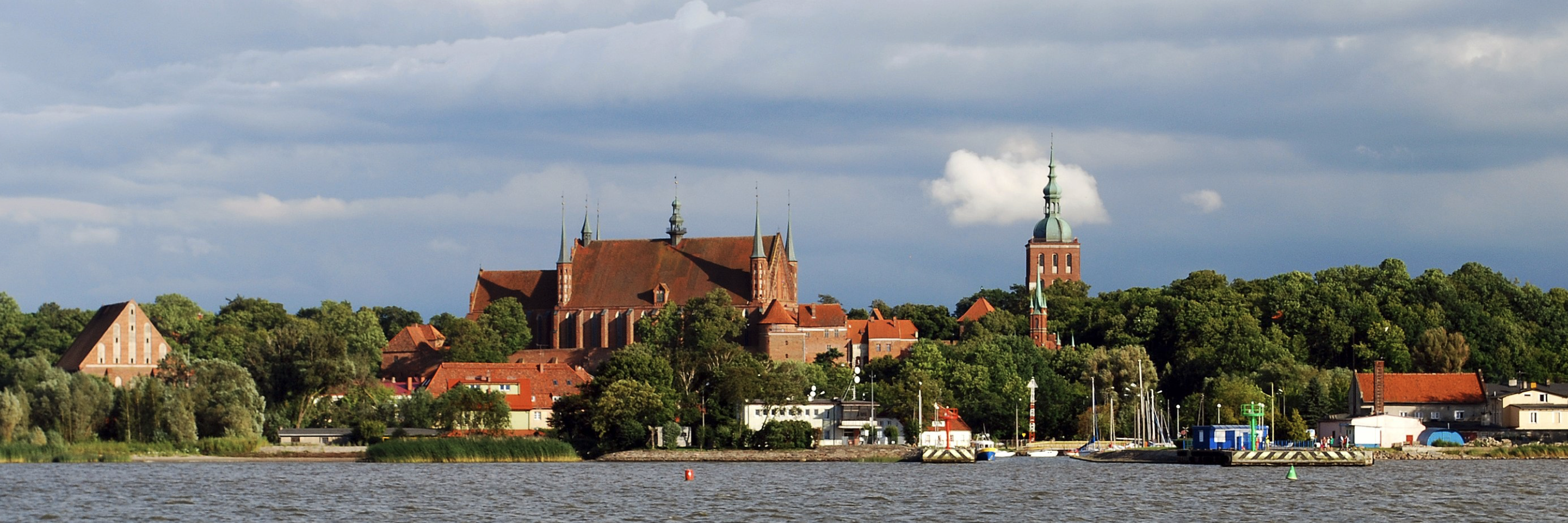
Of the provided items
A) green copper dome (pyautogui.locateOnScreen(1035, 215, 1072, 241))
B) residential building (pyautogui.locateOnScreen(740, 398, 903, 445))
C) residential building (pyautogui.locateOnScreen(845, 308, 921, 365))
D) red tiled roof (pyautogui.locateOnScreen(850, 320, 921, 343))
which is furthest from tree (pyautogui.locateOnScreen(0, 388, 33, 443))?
green copper dome (pyautogui.locateOnScreen(1035, 215, 1072, 241))

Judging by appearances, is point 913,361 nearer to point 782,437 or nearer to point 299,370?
Answer: point 782,437

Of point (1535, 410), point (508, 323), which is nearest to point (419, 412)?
point (508, 323)

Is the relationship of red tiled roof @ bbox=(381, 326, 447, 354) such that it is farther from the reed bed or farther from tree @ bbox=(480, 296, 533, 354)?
the reed bed

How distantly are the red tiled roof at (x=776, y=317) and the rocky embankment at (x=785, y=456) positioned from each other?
49737 mm

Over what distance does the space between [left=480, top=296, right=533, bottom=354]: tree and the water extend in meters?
64.4

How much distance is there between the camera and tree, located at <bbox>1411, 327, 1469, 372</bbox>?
115 metres

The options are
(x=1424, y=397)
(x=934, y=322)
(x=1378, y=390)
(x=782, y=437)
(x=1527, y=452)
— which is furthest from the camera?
(x=934, y=322)

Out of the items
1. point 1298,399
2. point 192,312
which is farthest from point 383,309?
point 1298,399

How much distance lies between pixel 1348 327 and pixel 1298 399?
673 inches

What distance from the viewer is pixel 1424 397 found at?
101062 millimetres

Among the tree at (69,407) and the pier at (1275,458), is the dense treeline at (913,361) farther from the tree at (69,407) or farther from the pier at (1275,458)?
the pier at (1275,458)

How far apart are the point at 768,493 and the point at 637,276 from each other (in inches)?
3622

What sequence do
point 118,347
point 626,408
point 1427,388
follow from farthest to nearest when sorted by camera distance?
point 118,347 < point 1427,388 < point 626,408

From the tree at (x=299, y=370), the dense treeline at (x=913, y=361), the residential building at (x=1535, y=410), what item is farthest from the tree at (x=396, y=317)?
the residential building at (x=1535, y=410)
